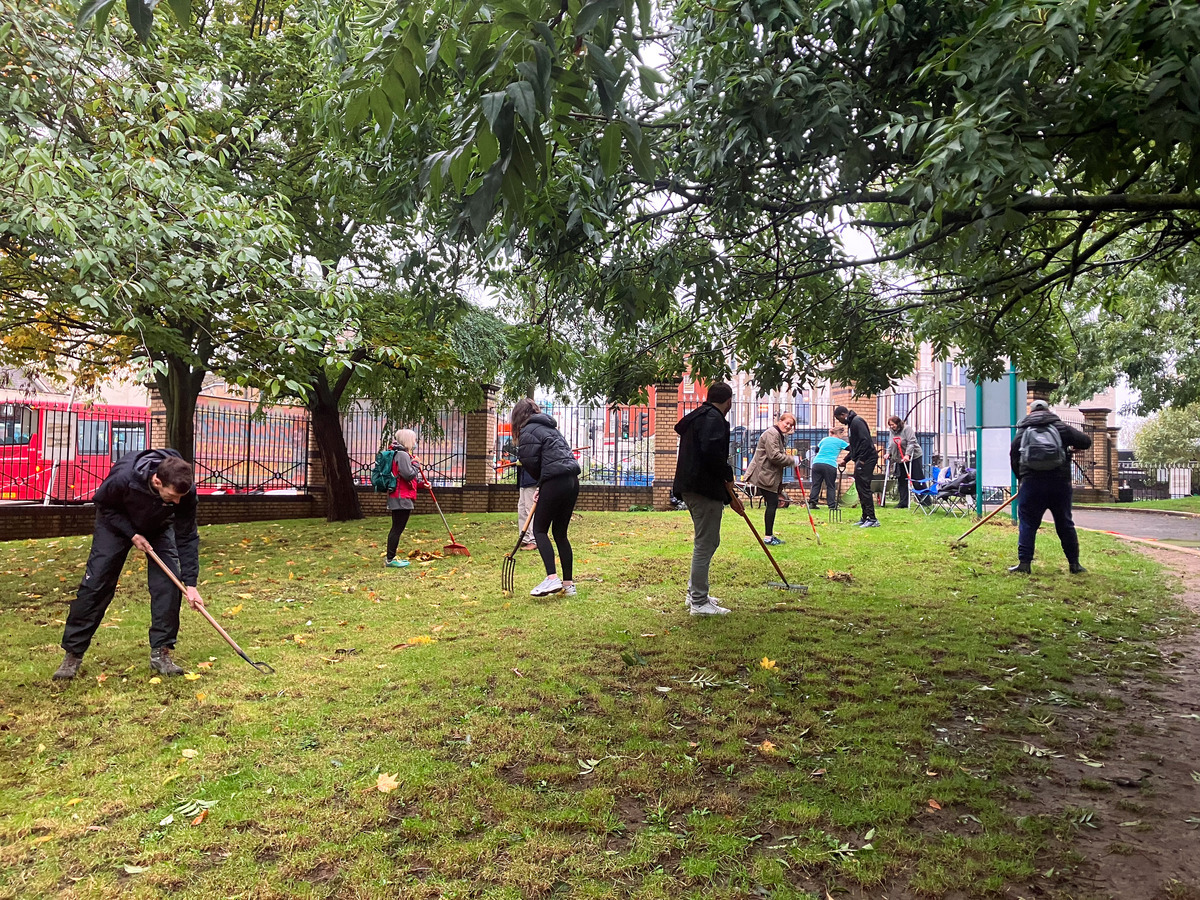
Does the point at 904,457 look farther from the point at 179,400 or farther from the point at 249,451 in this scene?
the point at 249,451

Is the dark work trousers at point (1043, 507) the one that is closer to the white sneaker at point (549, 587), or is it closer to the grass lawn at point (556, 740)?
the grass lawn at point (556, 740)

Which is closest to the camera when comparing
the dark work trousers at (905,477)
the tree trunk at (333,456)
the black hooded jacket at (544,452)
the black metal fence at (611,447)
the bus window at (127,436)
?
the black hooded jacket at (544,452)

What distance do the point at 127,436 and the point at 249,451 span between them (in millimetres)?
2329

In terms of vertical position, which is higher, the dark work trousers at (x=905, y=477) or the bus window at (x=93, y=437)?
the bus window at (x=93, y=437)

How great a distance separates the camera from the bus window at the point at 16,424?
1410 cm

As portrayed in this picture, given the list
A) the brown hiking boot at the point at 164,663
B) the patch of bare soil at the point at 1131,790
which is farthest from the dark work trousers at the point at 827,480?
the brown hiking boot at the point at 164,663

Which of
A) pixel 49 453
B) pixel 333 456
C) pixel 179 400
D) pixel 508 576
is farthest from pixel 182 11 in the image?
pixel 49 453

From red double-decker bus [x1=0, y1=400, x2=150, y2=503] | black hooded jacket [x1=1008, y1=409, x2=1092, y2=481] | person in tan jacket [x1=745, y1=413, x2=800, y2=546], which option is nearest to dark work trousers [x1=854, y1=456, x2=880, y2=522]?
person in tan jacket [x1=745, y1=413, x2=800, y2=546]

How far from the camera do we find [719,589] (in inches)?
305

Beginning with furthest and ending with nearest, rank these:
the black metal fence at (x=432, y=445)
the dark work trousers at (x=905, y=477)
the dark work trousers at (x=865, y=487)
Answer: the black metal fence at (x=432, y=445) < the dark work trousers at (x=905, y=477) < the dark work trousers at (x=865, y=487)

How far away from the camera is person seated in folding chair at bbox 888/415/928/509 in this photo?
50.4 feet

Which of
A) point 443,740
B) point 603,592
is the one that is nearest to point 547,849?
point 443,740

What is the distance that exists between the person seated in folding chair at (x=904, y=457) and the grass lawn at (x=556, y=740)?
766 cm

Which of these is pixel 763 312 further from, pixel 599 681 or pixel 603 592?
pixel 599 681
